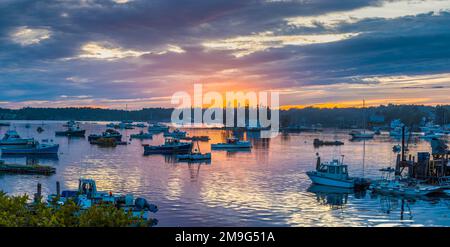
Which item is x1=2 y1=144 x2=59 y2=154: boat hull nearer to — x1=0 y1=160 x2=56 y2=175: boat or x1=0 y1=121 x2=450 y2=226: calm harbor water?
x1=0 y1=121 x2=450 y2=226: calm harbor water

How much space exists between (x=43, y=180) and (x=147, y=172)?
634 inches

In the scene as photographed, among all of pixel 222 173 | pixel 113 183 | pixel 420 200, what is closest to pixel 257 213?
pixel 420 200

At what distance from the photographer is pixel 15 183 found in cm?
6322

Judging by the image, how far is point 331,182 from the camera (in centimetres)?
5997

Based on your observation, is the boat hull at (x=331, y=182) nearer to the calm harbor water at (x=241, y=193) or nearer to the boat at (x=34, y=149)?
the calm harbor water at (x=241, y=193)

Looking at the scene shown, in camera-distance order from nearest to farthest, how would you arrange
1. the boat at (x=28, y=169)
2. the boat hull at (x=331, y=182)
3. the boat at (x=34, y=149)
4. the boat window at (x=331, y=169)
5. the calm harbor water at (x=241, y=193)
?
Result: 1. the calm harbor water at (x=241, y=193)
2. the boat hull at (x=331, y=182)
3. the boat window at (x=331, y=169)
4. the boat at (x=28, y=169)
5. the boat at (x=34, y=149)

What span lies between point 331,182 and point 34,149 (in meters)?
74.4

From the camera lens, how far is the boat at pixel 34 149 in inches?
4176

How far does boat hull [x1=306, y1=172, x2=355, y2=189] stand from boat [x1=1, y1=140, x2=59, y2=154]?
66.4 m

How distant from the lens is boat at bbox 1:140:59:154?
10606 centimetres

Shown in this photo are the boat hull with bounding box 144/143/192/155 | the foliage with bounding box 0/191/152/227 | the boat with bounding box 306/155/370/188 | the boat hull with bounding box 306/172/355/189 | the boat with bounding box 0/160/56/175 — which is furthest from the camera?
the boat hull with bounding box 144/143/192/155

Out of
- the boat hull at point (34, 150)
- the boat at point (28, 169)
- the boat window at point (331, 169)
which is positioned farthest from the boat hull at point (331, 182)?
the boat hull at point (34, 150)

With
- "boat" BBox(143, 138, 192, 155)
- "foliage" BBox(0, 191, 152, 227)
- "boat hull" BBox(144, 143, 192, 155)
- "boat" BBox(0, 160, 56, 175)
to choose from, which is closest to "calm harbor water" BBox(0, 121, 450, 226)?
"boat" BBox(0, 160, 56, 175)
